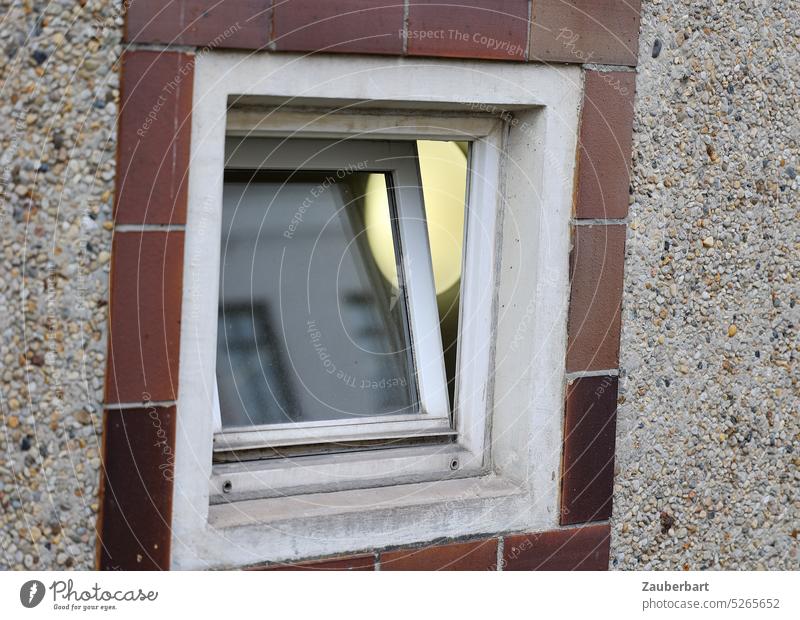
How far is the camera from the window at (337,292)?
9.12ft

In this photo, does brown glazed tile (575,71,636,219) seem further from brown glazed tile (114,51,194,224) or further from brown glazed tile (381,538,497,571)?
brown glazed tile (114,51,194,224)

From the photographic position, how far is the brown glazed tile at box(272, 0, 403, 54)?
244 cm

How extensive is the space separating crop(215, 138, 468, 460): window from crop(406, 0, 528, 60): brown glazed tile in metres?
0.35

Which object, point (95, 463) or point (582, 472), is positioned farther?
point (582, 472)

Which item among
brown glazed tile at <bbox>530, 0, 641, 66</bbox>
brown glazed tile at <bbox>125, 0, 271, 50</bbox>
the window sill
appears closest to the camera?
brown glazed tile at <bbox>125, 0, 271, 50</bbox>

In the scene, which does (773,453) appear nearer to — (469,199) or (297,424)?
(469,199)

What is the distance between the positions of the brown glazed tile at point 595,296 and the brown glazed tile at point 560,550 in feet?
1.59

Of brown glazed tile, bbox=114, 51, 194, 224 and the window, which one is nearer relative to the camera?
brown glazed tile, bbox=114, 51, 194, 224

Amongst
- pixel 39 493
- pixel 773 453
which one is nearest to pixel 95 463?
pixel 39 493

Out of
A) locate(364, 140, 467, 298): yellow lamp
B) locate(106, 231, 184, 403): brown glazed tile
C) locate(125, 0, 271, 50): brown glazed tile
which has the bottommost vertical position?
locate(106, 231, 184, 403): brown glazed tile

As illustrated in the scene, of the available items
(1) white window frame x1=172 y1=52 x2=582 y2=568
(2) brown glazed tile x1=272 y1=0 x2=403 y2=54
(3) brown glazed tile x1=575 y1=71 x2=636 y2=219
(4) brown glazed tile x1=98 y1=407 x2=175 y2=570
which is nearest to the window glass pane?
(1) white window frame x1=172 y1=52 x2=582 y2=568

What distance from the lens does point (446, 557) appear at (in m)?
2.84
